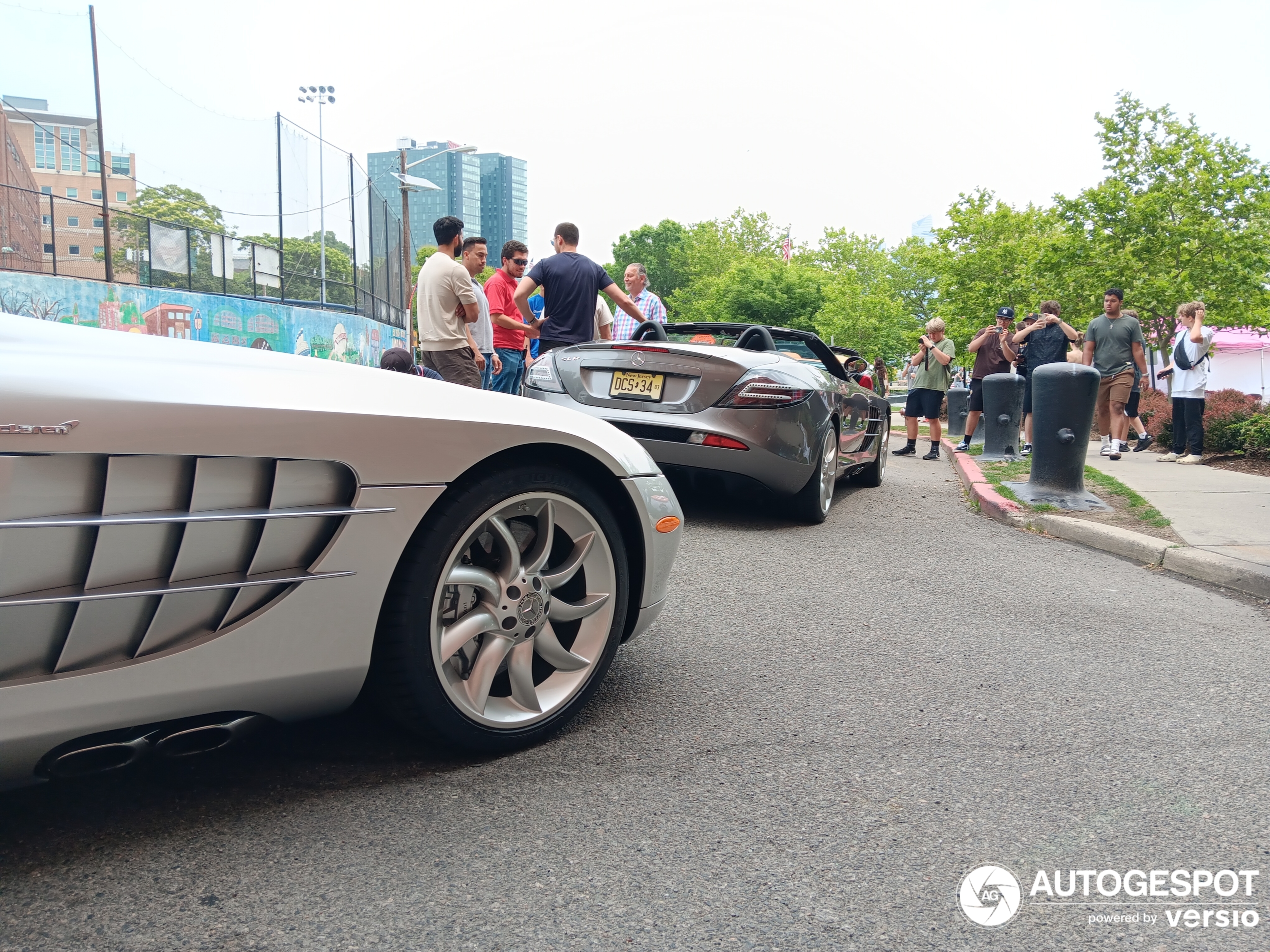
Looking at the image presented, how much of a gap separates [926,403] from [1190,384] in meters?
3.06

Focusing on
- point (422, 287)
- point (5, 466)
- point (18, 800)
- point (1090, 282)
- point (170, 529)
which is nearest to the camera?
point (5, 466)

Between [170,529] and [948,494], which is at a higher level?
[170,529]

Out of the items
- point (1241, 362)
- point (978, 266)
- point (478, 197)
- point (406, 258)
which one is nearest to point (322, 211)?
point (406, 258)

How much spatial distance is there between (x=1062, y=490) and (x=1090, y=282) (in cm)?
1988

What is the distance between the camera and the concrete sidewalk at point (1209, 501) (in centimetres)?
561

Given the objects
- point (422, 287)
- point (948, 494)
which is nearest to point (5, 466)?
point (422, 287)

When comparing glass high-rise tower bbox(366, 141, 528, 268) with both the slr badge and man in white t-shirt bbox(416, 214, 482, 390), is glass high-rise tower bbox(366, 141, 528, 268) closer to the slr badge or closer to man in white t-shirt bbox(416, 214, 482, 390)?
man in white t-shirt bbox(416, 214, 482, 390)

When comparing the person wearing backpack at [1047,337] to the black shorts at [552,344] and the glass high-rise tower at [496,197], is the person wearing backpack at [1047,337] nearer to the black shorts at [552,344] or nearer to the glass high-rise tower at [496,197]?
the black shorts at [552,344]

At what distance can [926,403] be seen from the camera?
1240cm

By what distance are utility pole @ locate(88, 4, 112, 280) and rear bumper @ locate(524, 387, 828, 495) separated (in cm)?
1335

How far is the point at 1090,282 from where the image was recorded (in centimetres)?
2445

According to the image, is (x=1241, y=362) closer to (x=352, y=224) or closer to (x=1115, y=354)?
(x=1115, y=354)

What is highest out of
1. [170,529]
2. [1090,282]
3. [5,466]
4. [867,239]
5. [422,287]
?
[867,239]

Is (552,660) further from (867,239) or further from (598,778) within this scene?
(867,239)
